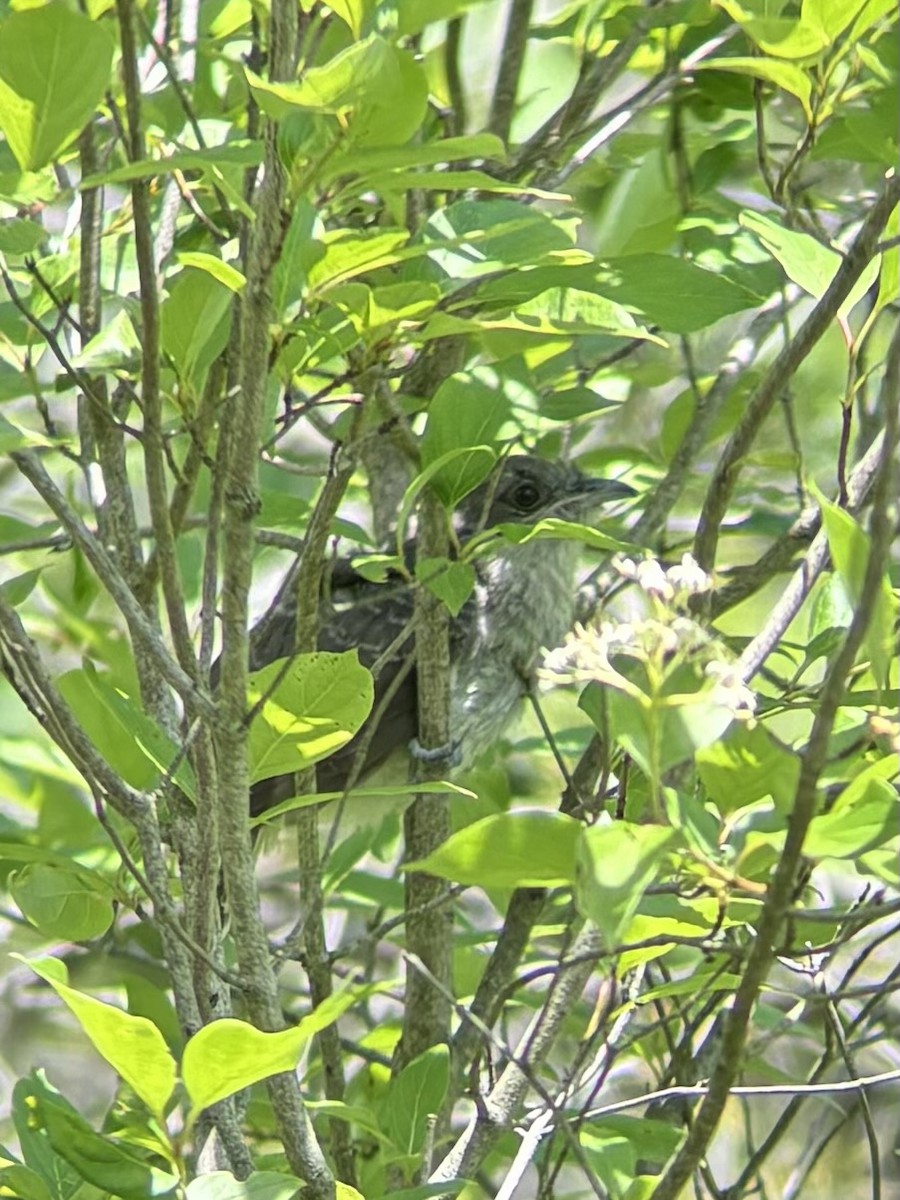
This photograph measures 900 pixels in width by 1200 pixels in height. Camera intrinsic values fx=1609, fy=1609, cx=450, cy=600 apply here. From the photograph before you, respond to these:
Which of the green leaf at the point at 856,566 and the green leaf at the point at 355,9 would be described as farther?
the green leaf at the point at 355,9

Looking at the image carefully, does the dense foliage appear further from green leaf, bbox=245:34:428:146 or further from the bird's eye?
the bird's eye

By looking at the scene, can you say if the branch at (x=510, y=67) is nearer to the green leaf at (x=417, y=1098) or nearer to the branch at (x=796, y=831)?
the green leaf at (x=417, y=1098)

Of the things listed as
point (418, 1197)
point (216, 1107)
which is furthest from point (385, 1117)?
point (418, 1197)

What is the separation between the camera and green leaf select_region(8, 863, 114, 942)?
213cm

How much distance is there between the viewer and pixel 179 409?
82.5 inches

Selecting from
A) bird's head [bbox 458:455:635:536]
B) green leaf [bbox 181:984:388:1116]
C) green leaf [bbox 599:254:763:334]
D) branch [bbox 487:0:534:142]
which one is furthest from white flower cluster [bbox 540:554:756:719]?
bird's head [bbox 458:455:635:536]

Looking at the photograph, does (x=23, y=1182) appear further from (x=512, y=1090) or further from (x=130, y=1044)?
(x=512, y=1090)

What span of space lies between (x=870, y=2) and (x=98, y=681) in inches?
50.4

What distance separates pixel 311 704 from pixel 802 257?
0.85 metres

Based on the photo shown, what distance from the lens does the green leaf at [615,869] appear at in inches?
52.0

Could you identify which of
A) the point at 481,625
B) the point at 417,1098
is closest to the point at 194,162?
the point at 417,1098

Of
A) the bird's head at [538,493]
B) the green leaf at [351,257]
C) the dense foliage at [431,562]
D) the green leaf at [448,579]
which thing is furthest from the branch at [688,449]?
the green leaf at [351,257]

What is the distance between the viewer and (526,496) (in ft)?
13.9

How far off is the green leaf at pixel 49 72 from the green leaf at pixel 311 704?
64 centimetres
